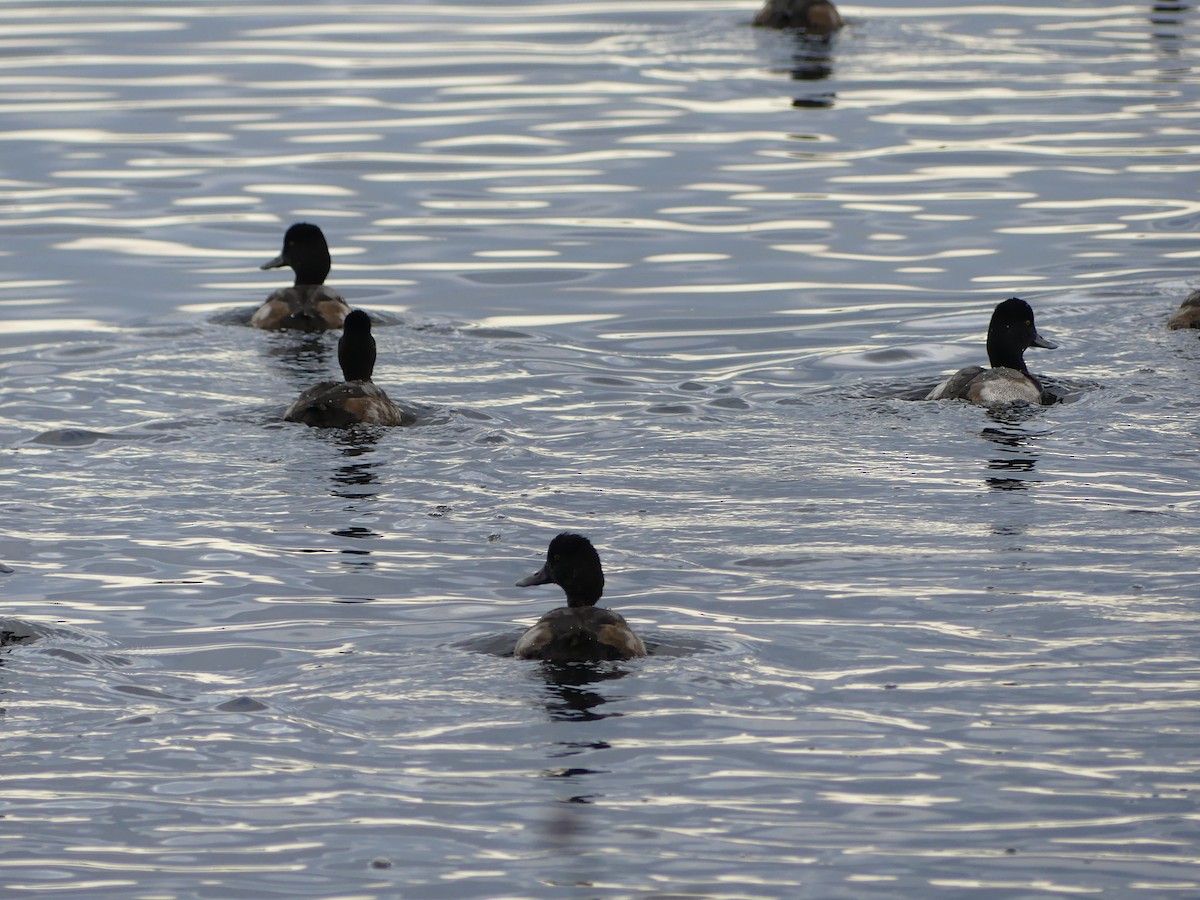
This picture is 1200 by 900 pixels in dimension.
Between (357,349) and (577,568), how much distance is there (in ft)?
18.1

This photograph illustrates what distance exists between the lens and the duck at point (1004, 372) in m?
15.8

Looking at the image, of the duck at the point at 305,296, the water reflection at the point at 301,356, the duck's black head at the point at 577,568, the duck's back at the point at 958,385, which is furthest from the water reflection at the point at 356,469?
the duck's back at the point at 958,385

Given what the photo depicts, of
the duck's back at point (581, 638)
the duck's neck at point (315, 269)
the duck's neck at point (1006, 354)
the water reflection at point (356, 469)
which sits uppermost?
the duck's neck at point (315, 269)

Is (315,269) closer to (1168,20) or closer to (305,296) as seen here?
(305,296)

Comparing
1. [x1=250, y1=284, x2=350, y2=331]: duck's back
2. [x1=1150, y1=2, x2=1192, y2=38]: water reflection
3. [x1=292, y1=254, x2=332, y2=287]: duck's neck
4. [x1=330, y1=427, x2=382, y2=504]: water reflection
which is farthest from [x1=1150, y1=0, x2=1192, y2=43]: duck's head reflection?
[x1=330, y1=427, x2=382, y2=504]: water reflection

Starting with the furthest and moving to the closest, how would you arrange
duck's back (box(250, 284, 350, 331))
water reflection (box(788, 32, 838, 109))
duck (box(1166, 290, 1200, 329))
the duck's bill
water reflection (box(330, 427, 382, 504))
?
water reflection (box(788, 32, 838, 109)), duck's back (box(250, 284, 350, 331)), duck (box(1166, 290, 1200, 329)), water reflection (box(330, 427, 382, 504)), the duck's bill

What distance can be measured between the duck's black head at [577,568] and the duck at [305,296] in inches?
326

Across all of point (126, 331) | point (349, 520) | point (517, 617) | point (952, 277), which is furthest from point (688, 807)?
point (952, 277)

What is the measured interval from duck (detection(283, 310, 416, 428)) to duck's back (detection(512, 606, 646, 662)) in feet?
15.8

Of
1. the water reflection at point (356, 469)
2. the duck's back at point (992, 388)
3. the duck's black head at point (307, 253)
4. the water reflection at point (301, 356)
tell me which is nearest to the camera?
the water reflection at point (356, 469)

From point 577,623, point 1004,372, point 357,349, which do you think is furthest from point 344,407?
point 577,623

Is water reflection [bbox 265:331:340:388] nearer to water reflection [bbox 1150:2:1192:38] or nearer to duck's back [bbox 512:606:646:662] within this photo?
duck's back [bbox 512:606:646:662]

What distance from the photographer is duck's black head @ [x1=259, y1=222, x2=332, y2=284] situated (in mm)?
19359

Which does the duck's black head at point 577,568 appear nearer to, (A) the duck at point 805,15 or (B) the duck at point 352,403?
(B) the duck at point 352,403
